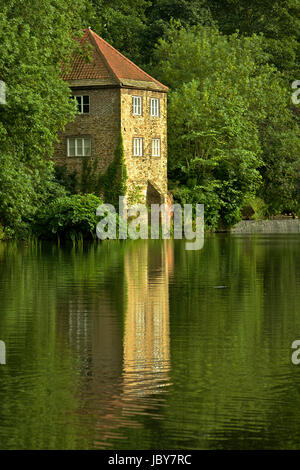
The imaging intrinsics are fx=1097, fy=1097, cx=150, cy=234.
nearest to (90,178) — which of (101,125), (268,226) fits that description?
(101,125)

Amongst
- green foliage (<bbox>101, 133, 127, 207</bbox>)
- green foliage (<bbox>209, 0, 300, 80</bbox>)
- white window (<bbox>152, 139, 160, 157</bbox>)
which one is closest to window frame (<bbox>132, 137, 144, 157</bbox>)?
white window (<bbox>152, 139, 160, 157</bbox>)

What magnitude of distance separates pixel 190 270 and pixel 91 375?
21023mm

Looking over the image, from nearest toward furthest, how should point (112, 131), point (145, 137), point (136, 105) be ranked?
point (112, 131)
point (136, 105)
point (145, 137)

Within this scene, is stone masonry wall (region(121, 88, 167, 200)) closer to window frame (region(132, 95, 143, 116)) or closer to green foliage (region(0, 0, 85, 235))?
window frame (region(132, 95, 143, 116))

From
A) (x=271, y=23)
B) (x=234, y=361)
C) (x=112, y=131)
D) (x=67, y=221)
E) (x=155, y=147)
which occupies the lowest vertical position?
(x=234, y=361)

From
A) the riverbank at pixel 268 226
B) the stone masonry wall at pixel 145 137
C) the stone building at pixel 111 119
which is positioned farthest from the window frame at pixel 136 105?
the riverbank at pixel 268 226

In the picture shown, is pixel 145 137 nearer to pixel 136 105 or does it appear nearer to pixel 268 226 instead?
pixel 136 105

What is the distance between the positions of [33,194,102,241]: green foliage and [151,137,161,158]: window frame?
49.1ft

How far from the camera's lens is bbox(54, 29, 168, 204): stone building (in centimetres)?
6769

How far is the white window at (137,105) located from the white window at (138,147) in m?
1.65

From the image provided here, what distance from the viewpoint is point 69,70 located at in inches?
2635

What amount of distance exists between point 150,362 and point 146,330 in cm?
360
